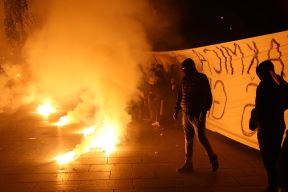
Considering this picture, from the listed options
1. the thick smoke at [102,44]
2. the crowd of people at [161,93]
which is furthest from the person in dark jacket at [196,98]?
the crowd of people at [161,93]

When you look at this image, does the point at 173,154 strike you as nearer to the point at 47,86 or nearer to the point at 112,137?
the point at 112,137

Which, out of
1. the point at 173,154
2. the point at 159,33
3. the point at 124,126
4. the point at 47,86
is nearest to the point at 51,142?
the point at 124,126

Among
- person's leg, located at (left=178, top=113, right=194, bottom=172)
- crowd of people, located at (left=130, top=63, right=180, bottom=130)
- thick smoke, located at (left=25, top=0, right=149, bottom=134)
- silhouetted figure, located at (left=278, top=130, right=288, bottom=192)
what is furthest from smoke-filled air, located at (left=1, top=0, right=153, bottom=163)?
silhouetted figure, located at (left=278, top=130, right=288, bottom=192)

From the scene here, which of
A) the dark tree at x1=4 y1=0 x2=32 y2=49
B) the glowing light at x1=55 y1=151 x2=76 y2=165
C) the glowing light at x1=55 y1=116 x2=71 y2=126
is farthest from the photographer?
the dark tree at x1=4 y1=0 x2=32 y2=49

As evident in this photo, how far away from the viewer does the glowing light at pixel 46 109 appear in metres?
13.8

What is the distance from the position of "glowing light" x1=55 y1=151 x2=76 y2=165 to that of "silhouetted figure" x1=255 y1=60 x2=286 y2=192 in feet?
12.3

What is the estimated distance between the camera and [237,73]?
26.1 feet

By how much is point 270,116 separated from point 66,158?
13.5ft

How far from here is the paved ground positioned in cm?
575

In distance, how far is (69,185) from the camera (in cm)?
578

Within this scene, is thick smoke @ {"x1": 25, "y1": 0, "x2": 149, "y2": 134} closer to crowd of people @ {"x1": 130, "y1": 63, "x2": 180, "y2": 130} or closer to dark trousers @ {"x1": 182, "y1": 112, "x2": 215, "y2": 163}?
crowd of people @ {"x1": 130, "y1": 63, "x2": 180, "y2": 130}

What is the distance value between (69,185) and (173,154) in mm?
2579

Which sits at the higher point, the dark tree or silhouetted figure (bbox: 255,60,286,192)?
the dark tree

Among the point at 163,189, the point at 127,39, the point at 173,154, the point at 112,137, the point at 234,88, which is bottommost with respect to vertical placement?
the point at 163,189
